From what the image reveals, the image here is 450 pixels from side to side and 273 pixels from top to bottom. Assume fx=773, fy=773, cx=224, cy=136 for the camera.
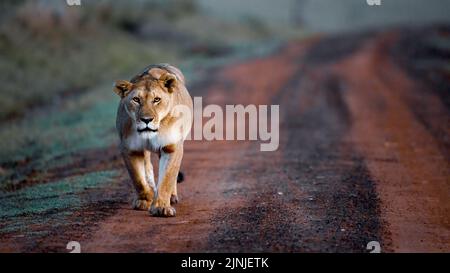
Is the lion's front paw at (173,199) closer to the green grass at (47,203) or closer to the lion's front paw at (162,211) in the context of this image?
the lion's front paw at (162,211)

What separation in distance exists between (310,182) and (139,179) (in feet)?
8.81

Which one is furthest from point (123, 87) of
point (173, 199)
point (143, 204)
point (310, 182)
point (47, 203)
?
point (310, 182)

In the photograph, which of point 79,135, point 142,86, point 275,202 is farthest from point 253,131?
point 142,86

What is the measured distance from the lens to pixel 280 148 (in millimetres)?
12898

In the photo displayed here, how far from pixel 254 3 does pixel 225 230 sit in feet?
244

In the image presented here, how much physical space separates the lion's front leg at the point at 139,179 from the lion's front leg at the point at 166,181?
0.86ft

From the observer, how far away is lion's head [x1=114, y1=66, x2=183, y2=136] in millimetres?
7648

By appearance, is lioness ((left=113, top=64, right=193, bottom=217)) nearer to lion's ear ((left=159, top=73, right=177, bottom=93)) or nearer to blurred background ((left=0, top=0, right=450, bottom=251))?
lion's ear ((left=159, top=73, right=177, bottom=93))

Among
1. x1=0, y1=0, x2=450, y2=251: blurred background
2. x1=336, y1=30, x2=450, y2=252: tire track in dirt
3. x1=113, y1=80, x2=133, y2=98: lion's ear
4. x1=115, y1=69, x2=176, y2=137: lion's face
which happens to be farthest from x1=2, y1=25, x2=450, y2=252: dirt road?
x1=113, y1=80, x2=133, y2=98: lion's ear

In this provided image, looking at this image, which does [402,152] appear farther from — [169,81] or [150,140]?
[150,140]

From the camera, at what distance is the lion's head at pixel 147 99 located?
25.1ft

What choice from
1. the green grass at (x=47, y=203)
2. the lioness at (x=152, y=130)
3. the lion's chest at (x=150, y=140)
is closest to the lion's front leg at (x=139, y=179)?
the lioness at (x=152, y=130)

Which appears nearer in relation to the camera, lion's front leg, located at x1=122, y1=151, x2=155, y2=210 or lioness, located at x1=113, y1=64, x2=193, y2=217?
lioness, located at x1=113, y1=64, x2=193, y2=217
